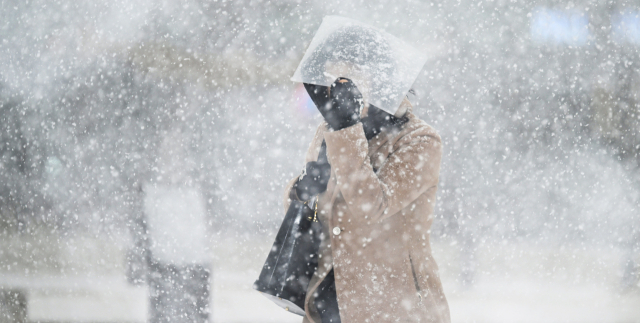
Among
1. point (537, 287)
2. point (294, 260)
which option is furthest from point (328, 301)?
point (537, 287)

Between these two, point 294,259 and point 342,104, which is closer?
point 342,104

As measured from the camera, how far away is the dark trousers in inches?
53.9

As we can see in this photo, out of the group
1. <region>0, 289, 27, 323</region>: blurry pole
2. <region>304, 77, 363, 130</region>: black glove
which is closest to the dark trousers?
<region>304, 77, 363, 130</region>: black glove

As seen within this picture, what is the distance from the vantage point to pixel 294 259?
53.1 inches

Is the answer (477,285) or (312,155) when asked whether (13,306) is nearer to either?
(312,155)

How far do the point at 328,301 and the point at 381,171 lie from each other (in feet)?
1.45

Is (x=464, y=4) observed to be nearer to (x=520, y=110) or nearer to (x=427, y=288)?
(x=520, y=110)

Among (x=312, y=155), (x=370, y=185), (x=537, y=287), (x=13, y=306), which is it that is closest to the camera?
(x=370, y=185)

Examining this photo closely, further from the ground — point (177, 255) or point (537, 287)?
point (177, 255)

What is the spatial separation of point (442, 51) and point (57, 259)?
7.84 feet

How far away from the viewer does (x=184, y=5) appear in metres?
2.28

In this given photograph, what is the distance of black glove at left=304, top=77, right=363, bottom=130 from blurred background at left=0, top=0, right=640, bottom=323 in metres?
1.07

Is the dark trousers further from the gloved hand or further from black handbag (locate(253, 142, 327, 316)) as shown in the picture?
the gloved hand

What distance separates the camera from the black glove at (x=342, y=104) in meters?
1.22
